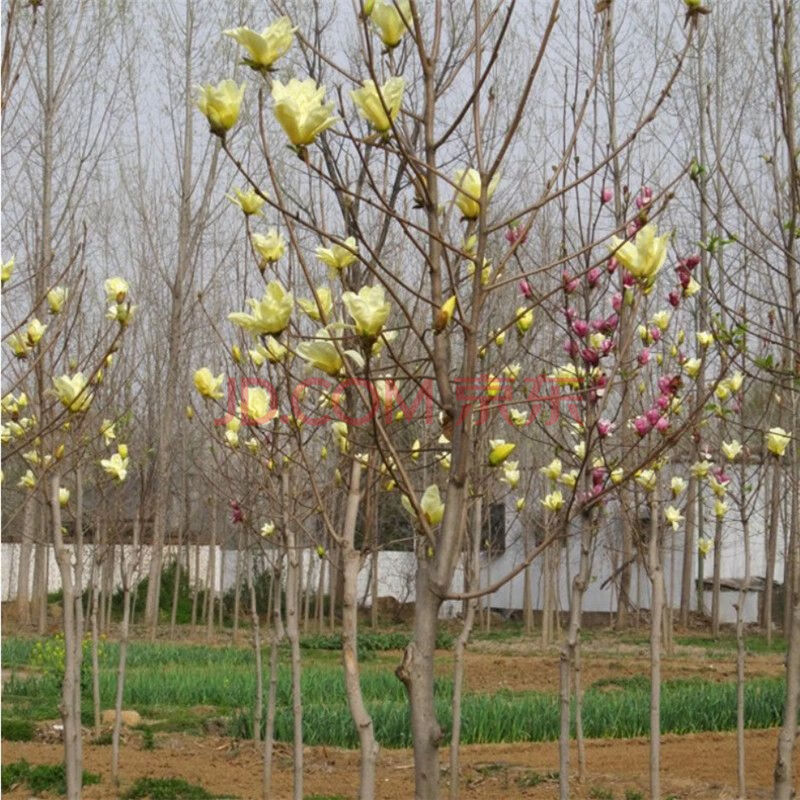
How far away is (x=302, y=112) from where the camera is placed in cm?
183

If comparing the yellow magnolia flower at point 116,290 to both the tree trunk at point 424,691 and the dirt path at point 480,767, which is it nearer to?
the tree trunk at point 424,691

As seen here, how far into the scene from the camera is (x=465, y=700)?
8.80m

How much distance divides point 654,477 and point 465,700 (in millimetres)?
4536

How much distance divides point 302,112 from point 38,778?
5192mm

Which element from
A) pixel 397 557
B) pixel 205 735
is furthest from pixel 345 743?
pixel 397 557

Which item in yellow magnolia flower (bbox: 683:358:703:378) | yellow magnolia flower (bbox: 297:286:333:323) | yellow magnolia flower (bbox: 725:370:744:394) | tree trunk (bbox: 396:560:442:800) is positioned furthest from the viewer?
yellow magnolia flower (bbox: 725:370:744:394)

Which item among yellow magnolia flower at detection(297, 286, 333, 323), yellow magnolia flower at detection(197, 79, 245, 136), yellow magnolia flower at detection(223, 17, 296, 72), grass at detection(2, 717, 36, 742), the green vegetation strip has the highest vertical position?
yellow magnolia flower at detection(223, 17, 296, 72)

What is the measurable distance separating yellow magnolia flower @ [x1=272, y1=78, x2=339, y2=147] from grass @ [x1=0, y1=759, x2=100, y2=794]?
5017 mm

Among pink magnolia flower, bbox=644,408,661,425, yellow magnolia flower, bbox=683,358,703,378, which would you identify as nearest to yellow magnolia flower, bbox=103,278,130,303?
pink magnolia flower, bbox=644,408,661,425

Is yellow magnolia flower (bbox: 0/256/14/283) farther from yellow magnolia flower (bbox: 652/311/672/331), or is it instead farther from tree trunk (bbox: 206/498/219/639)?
tree trunk (bbox: 206/498/219/639)

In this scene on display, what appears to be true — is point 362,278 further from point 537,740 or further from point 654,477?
point 537,740

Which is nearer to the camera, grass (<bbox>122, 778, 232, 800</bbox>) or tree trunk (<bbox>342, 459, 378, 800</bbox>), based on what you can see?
tree trunk (<bbox>342, 459, 378, 800</bbox>)

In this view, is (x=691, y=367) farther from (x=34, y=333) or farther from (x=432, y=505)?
(x=432, y=505)

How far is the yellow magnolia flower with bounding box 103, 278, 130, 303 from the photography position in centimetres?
341
